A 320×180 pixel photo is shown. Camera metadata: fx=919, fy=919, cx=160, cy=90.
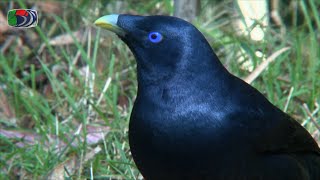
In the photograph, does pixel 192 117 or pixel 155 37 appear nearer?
pixel 192 117

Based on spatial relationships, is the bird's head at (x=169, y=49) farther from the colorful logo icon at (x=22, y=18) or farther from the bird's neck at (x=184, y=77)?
the colorful logo icon at (x=22, y=18)

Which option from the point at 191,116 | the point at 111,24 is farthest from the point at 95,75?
the point at 191,116

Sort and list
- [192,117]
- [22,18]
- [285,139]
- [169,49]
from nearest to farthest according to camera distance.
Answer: [192,117] < [169,49] < [285,139] < [22,18]

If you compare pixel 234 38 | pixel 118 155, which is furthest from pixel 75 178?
pixel 234 38

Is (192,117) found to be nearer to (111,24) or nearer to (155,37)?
(155,37)

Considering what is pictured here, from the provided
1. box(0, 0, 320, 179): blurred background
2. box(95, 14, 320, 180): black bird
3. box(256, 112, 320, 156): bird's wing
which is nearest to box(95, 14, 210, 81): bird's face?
box(95, 14, 320, 180): black bird

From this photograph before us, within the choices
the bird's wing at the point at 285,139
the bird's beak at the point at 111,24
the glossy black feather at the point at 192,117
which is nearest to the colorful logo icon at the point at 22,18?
the bird's beak at the point at 111,24

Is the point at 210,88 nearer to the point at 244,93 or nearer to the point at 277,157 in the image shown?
the point at 244,93

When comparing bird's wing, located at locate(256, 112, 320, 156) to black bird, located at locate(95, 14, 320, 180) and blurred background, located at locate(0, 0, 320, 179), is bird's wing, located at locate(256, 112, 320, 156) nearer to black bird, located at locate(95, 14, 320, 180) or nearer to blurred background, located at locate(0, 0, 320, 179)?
black bird, located at locate(95, 14, 320, 180)
